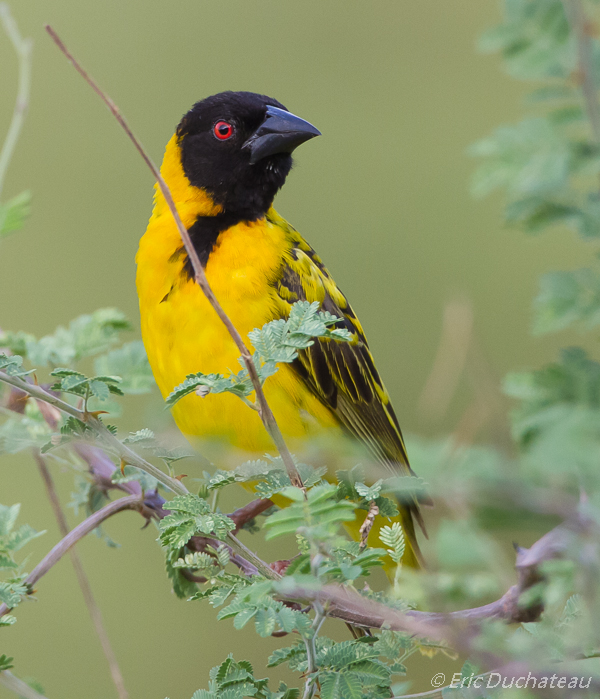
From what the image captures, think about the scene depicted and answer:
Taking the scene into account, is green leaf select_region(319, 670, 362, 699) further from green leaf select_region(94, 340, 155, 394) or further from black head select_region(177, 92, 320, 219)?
black head select_region(177, 92, 320, 219)

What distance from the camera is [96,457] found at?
168cm

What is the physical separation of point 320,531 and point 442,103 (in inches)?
257

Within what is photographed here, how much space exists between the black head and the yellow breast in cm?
14

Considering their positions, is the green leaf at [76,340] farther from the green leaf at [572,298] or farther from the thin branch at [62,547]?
the green leaf at [572,298]

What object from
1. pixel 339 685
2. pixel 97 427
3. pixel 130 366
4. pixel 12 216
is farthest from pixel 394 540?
pixel 130 366

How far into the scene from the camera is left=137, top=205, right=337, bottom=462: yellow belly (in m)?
2.15

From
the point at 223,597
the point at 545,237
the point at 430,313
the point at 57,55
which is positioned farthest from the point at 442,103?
the point at 223,597

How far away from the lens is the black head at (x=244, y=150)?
8.45 ft

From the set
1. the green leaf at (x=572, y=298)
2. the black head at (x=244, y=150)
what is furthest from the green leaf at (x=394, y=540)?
the black head at (x=244, y=150)

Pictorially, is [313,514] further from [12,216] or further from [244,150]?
[244,150]

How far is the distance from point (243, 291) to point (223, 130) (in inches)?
27.0

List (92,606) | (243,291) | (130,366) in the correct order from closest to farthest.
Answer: (92,606) < (130,366) < (243,291)

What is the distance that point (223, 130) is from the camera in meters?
2.65

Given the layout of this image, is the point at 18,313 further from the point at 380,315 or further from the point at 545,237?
the point at 545,237
